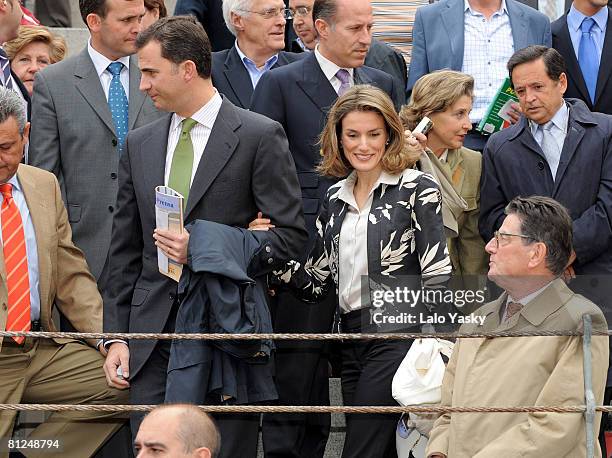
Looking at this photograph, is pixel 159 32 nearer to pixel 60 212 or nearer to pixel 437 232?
pixel 60 212

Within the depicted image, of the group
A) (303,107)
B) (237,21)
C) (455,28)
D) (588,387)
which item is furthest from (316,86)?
(588,387)

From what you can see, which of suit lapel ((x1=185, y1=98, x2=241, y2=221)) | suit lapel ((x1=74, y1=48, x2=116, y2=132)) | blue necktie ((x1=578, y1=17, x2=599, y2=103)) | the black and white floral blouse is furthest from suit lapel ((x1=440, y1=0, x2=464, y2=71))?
suit lapel ((x1=185, y1=98, x2=241, y2=221))

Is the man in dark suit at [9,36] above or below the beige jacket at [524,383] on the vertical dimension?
above

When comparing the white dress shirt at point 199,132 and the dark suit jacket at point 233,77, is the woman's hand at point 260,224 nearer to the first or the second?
the white dress shirt at point 199,132

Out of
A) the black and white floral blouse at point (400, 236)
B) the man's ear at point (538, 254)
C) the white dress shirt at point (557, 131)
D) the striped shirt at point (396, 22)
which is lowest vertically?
the man's ear at point (538, 254)

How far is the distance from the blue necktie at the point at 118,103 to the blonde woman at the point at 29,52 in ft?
3.42

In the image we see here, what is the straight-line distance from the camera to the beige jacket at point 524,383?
4930 millimetres

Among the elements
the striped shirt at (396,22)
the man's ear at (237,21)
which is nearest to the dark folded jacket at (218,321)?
the man's ear at (237,21)

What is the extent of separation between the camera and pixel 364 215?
5980mm

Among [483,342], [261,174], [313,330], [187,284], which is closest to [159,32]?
[261,174]

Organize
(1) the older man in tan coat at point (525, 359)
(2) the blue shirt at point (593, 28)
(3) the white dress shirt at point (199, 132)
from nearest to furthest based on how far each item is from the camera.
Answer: (1) the older man in tan coat at point (525, 359), (3) the white dress shirt at point (199, 132), (2) the blue shirt at point (593, 28)

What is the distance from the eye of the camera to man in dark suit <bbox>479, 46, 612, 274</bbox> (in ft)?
22.1

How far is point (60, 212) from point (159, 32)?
3.38ft

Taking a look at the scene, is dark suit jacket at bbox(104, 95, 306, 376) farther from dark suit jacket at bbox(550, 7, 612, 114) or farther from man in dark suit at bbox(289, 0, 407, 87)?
dark suit jacket at bbox(550, 7, 612, 114)
